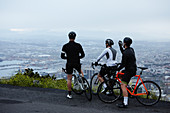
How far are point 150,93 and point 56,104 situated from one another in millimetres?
2675

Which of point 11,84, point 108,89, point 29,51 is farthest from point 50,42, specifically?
point 108,89

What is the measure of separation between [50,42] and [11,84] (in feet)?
156

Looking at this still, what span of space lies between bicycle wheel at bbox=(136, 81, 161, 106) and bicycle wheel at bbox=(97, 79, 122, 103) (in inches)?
23.1

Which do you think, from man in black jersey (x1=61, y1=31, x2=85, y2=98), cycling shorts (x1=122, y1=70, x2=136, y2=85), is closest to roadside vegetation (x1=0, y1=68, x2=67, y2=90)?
man in black jersey (x1=61, y1=31, x2=85, y2=98)

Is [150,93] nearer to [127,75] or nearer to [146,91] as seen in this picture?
[146,91]

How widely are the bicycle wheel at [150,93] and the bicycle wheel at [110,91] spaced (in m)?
0.59

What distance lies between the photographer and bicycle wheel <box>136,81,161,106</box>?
7180 mm

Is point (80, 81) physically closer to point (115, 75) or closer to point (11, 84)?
point (115, 75)

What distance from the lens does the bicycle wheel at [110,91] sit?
295 inches

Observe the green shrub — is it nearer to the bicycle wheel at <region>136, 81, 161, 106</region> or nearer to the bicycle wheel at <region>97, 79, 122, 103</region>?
the bicycle wheel at <region>97, 79, 122, 103</region>

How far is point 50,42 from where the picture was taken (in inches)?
2276

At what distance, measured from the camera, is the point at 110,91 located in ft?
25.0

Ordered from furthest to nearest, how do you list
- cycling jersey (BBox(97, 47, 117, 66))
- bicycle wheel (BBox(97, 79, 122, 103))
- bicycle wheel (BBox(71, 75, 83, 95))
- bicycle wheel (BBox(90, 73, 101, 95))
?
bicycle wheel (BBox(90, 73, 101, 95))
bicycle wheel (BBox(71, 75, 83, 95))
cycling jersey (BBox(97, 47, 117, 66))
bicycle wheel (BBox(97, 79, 122, 103))

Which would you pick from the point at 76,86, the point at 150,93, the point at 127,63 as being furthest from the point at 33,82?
the point at 150,93
